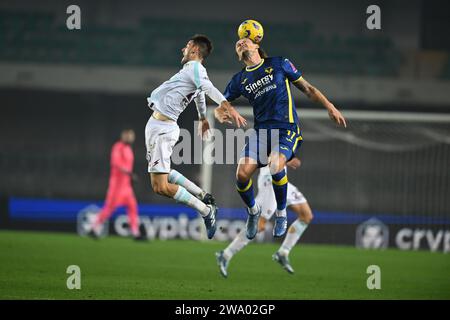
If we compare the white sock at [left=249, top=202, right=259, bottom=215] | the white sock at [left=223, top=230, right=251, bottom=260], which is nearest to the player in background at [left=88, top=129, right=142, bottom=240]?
the white sock at [left=223, top=230, right=251, bottom=260]

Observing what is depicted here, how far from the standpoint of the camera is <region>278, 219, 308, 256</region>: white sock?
11.8 meters

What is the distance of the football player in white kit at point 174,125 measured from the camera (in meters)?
9.34

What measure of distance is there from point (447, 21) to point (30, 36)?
12390mm

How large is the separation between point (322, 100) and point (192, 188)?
175cm

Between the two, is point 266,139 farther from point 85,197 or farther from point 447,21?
point 447,21

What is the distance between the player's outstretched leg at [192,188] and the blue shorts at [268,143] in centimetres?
Result: 65

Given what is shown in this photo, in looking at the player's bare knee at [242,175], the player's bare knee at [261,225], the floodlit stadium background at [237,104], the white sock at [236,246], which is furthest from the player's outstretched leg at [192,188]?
the floodlit stadium background at [237,104]

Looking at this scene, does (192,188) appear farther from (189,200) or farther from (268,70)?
(268,70)

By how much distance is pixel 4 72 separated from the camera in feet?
80.8

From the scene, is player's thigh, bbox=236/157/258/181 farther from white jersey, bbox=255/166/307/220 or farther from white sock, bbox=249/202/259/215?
white jersey, bbox=255/166/307/220

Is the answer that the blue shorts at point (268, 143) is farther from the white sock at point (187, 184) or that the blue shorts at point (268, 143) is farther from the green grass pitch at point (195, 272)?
the green grass pitch at point (195, 272)
